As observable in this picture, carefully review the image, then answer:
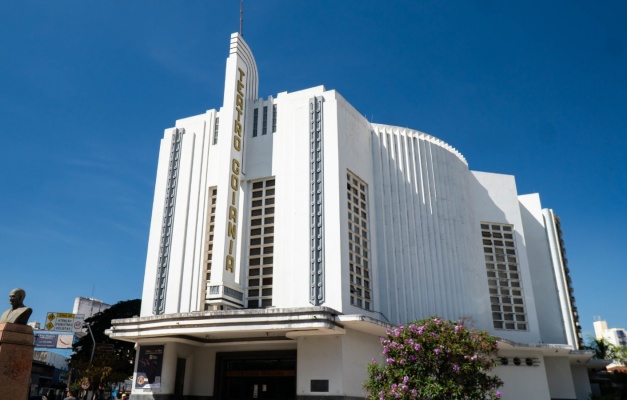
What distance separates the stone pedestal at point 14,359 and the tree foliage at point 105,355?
25.4m

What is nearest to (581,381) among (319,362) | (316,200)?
(319,362)

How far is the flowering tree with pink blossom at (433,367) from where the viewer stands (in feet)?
58.1

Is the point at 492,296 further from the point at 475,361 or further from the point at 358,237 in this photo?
the point at 475,361

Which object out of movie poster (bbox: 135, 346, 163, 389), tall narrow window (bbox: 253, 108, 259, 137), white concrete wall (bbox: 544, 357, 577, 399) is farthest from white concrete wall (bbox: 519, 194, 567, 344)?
movie poster (bbox: 135, 346, 163, 389)

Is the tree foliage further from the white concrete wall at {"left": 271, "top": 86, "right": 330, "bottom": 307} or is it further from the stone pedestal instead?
the stone pedestal

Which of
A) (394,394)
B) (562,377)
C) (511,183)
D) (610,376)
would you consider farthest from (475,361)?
(610,376)

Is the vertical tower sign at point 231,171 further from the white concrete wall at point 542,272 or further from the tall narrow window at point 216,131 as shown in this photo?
the white concrete wall at point 542,272

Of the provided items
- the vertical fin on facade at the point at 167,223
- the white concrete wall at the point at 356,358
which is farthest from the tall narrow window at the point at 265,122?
the white concrete wall at the point at 356,358

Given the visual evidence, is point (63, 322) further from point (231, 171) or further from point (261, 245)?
point (231, 171)

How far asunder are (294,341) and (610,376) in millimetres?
26423

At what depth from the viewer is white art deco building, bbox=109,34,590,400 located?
2111 centimetres

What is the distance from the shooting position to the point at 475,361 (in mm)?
18297

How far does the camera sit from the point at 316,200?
23.0 meters

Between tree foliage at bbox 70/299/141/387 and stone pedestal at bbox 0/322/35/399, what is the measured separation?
2544 cm
